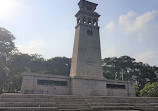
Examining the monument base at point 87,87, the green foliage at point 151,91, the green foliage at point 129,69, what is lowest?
the green foliage at point 151,91

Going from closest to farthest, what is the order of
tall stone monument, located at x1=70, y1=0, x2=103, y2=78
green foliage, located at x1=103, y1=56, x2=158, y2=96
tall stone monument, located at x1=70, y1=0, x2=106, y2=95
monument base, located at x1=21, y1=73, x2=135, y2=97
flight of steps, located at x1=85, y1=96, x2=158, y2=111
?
flight of steps, located at x1=85, y1=96, x2=158, y2=111 → monument base, located at x1=21, y1=73, x2=135, y2=97 → tall stone monument, located at x1=70, y1=0, x2=106, y2=95 → tall stone monument, located at x1=70, y1=0, x2=103, y2=78 → green foliage, located at x1=103, y1=56, x2=158, y2=96

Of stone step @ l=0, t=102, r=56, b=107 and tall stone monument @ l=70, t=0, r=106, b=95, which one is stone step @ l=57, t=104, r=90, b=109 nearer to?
stone step @ l=0, t=102, r=56, b=107

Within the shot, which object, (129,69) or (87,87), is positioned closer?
(87,87)

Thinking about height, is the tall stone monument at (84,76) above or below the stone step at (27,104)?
above

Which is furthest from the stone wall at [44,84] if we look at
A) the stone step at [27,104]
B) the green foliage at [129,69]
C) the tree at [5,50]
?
the green foliage at [129,69]

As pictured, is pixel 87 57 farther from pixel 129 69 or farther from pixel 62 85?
pixel 129 69

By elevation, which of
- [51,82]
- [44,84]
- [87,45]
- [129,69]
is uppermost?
[87,45]

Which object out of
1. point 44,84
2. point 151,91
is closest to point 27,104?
point 44,84

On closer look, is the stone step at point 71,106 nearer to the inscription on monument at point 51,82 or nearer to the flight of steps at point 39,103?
the flight of steps at point 39,103

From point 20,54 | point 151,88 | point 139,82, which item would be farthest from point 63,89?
point 139,82

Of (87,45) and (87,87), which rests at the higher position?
(87,45)

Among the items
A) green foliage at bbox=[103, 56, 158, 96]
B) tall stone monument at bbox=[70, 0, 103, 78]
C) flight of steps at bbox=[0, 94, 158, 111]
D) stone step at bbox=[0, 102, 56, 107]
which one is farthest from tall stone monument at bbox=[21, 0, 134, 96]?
green foliage at bbox=[103, 56, 158, 96]

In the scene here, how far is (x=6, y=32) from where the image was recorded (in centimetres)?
3011

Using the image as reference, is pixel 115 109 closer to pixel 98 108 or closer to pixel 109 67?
pixel 98 108
